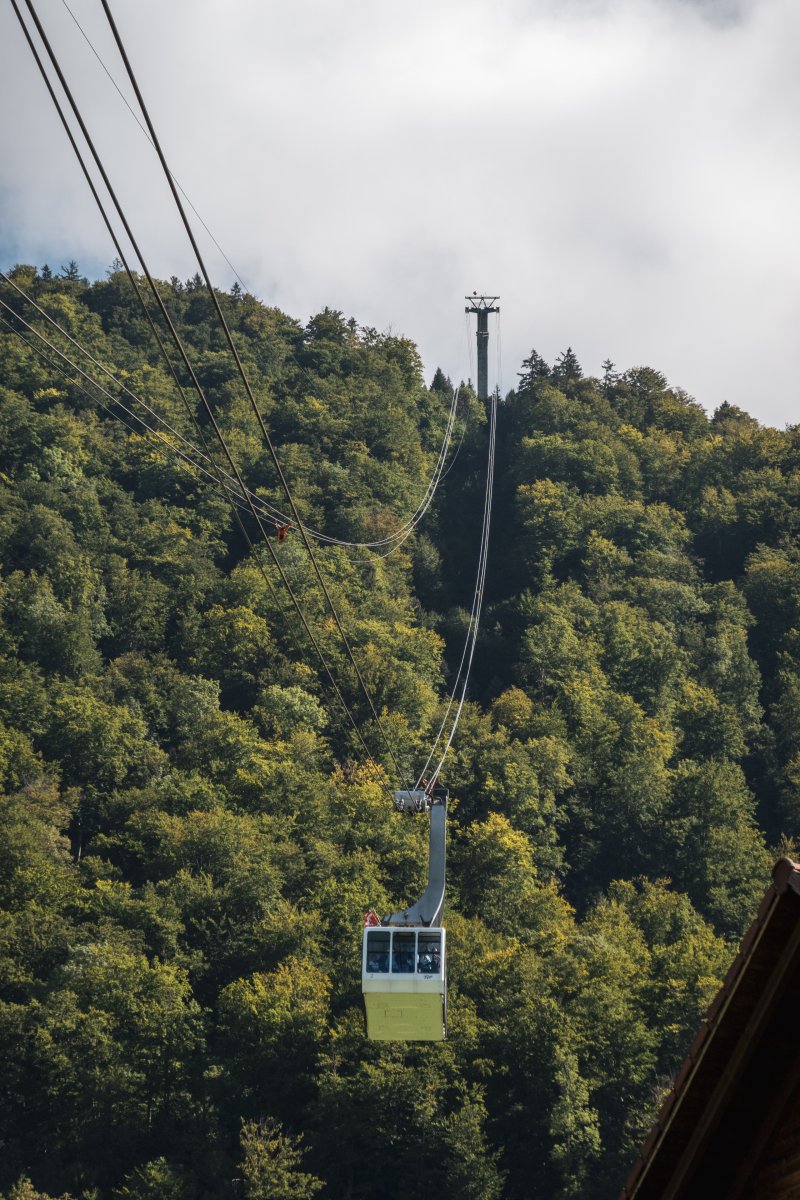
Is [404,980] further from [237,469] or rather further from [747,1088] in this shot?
[747,1088]

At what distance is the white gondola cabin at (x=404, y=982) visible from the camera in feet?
63.2

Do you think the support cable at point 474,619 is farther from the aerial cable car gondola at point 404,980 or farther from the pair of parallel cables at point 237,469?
the aerial cable car gondola at point 404,980

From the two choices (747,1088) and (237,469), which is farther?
(237,469)

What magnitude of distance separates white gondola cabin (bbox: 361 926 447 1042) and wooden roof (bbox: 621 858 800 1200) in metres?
13.1

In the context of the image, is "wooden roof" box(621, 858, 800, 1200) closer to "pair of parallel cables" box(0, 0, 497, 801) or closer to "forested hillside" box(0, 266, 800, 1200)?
"pair of parallel cables" box(0, 0, 497, 801)

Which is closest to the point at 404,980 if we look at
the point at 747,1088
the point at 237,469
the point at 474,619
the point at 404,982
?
the point at 404,982

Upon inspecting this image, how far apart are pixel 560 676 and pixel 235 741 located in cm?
1801

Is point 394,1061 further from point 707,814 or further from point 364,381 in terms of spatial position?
point 364,381

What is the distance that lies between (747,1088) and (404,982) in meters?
13.6

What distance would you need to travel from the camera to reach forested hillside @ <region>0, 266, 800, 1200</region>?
39875mm

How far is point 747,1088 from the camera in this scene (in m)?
5.99

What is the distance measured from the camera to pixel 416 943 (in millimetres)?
19531

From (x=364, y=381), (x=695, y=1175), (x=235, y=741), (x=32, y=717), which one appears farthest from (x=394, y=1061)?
(x=364, y=381)

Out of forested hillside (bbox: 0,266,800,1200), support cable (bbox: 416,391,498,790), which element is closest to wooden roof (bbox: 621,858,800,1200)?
forested hillside (bbox: 0,266,800,1200)
